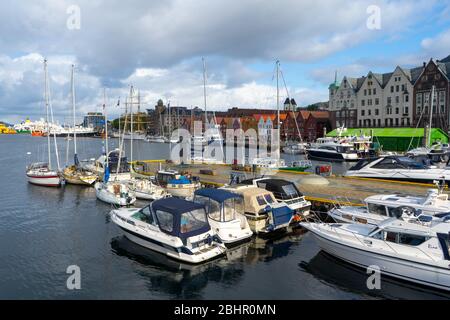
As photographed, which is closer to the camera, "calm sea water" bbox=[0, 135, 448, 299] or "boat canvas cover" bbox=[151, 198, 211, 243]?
"calm sea water" bbox=[0, 135, 448, 299]

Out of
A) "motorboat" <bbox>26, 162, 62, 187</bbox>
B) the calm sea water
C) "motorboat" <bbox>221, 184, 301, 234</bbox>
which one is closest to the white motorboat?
the calm sea water

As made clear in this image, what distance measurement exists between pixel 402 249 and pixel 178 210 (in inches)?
423

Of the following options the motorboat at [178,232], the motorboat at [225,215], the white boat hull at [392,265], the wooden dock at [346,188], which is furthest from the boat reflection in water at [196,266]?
the wooden dock at [346,188]

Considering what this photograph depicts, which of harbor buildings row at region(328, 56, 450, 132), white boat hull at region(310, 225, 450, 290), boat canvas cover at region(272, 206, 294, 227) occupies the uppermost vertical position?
harbor buildings row at region(328, 56, 450, 132)

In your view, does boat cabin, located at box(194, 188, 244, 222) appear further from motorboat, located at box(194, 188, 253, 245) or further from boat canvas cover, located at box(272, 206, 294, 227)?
boat canvas cover, located at box(272, 206, 294, 227)

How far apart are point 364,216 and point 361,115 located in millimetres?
92906

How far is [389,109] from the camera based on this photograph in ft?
326

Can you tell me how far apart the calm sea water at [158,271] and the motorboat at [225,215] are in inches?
38.1

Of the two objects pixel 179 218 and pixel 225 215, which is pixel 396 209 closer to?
pixel 225 215

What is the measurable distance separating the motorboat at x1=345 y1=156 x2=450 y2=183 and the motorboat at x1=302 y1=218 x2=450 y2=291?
66.0 feet

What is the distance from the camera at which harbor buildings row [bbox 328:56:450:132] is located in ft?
288

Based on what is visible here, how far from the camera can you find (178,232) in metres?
18.9
